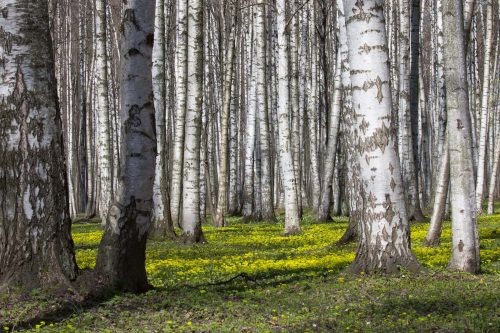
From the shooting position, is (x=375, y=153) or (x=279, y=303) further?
(x=375, y=153)

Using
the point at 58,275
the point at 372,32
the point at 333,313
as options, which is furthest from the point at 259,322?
the point at 372,32

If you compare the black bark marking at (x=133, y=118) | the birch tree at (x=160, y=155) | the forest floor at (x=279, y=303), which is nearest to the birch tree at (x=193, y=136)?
the birch tree at (x=160, y=155)

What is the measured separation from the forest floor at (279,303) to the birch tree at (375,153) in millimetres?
368

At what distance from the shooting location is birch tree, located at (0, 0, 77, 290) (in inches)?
307

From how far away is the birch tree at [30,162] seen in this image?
7.80 meters

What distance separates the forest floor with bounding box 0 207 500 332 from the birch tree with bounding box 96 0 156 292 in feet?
1.24

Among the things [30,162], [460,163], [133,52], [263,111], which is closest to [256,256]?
[460,163]

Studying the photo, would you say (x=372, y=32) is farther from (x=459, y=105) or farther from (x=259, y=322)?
(x=259, y=322)

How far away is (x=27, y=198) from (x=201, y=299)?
2191mm

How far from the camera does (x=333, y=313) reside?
23.5 ft

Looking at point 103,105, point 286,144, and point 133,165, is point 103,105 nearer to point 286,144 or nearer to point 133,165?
point 286,144

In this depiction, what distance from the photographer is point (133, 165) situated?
27.8ft

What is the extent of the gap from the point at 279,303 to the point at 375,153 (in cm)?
263

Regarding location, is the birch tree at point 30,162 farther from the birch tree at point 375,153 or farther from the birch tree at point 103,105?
the birch tree at point 103,105
